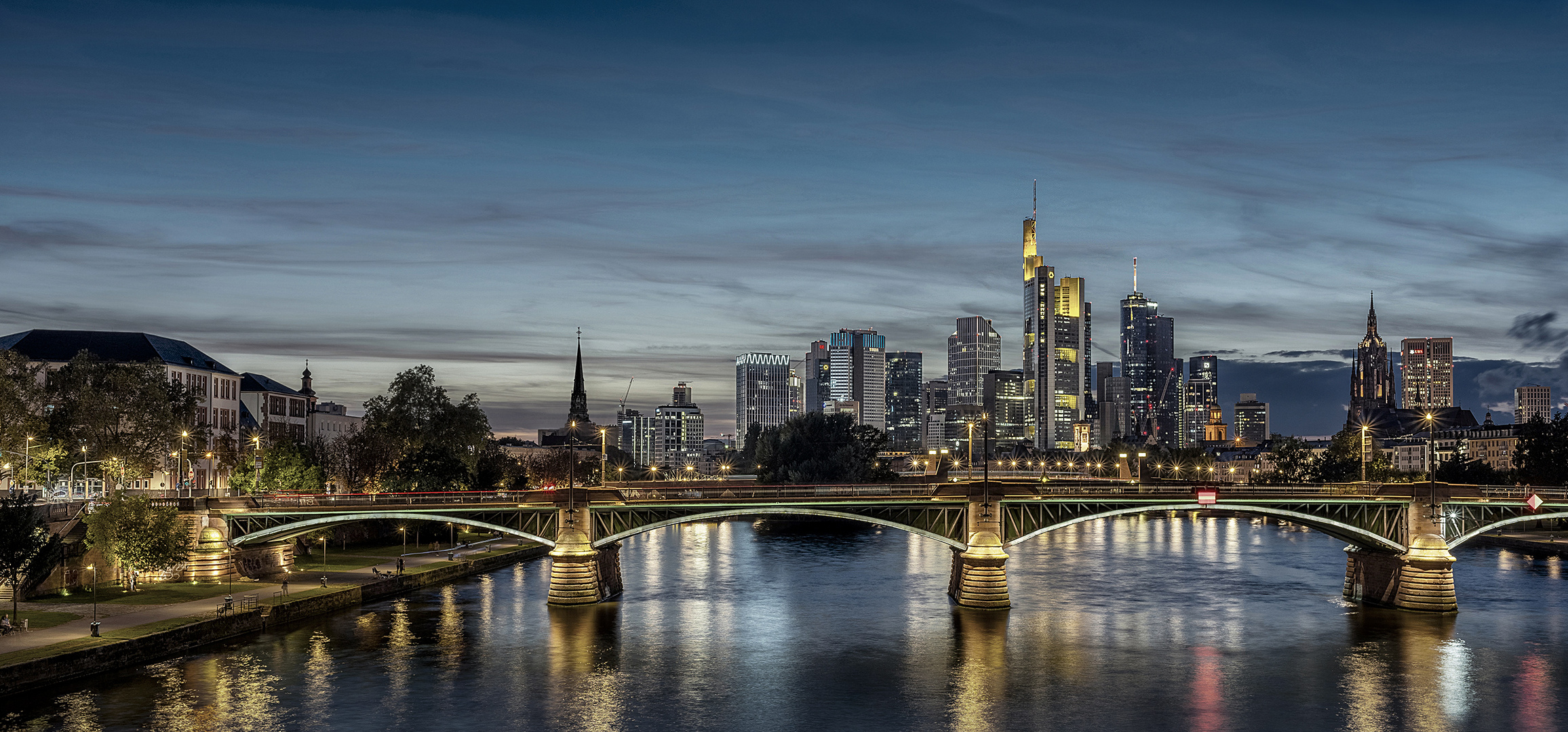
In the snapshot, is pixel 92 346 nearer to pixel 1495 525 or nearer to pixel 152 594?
pixel 152 594

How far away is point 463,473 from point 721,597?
5344 centimetres

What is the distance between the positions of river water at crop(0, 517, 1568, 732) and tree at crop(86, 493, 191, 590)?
13.3 meters

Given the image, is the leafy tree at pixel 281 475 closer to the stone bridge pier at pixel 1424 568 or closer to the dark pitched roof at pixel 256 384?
the dark pitched roof at pixel 256 384

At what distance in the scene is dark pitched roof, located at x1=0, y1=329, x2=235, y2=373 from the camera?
139m

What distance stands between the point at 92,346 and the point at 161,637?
8489cm

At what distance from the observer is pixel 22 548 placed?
74625mm

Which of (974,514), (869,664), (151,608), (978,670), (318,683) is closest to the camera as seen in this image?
(318,683)

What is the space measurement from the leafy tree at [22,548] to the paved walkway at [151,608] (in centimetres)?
161

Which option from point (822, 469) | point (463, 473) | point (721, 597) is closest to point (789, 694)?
point (721, 597)

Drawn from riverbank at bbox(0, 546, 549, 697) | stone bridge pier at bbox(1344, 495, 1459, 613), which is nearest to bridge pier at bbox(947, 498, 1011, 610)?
stone bridge pier at bbox(1344, 495, 1459, 613)

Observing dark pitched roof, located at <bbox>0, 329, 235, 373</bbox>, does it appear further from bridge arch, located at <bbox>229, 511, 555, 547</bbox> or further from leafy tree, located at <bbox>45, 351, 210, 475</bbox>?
bridge arch, located at <bbox>229, 511, 555, 547</bbox>

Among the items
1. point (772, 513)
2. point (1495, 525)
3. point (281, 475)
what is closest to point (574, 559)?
point (772, 513)

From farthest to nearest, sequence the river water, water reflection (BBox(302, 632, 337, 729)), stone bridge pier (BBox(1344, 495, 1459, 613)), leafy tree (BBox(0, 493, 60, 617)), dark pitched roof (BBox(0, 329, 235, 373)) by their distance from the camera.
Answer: dark pitched roof (BBox(0, 329, 235, 373)) → stone bridge pier (BBox(1344, 495, 1459, 613)) → leafy tree (BBox(0, 493, 60, 617)) → the river water → water reflection (BBox(302, 632, 337, 729))

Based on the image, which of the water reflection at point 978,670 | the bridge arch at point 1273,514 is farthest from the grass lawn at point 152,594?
the bridge arch at point 1273,514
